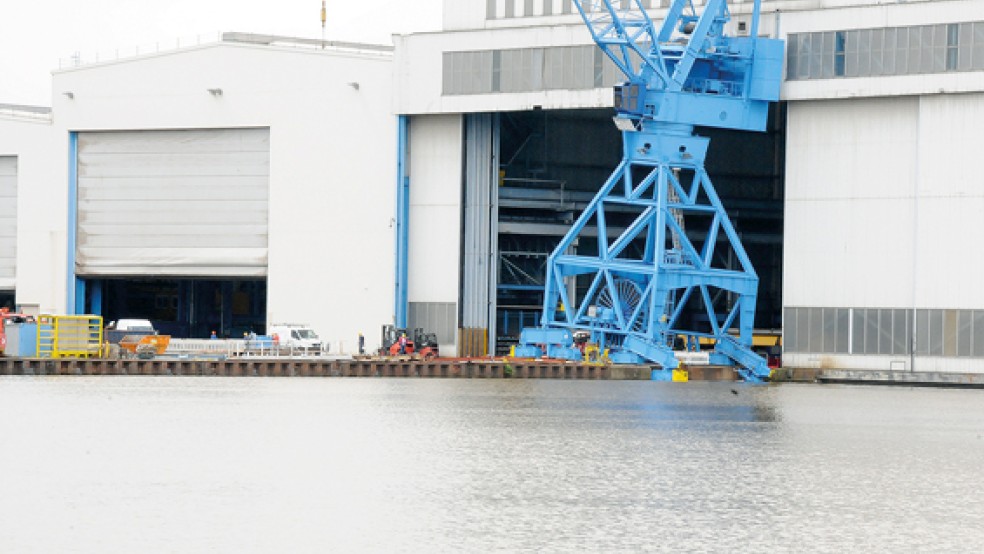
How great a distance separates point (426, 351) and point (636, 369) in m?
8.15

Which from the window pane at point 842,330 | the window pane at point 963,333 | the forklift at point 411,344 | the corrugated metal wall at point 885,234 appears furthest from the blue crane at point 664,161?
the window pane at point 963,333

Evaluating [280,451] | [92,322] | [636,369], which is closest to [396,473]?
[280,451]

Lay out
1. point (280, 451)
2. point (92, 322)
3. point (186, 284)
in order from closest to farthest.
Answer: point (280, 451) < point (92, 322) < point (186, 284)

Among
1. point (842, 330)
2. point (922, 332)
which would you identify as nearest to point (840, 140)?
point (842, 330)

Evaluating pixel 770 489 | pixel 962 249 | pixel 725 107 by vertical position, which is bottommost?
pixel 770 489

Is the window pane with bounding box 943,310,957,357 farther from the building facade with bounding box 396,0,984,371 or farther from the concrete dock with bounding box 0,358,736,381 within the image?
the concrete dock with bounding box 0,358,736,381

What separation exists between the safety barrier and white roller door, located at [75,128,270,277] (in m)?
8.83

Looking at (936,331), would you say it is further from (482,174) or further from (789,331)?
(482,174)

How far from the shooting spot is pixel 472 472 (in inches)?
1503

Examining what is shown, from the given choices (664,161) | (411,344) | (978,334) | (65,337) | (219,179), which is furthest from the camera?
(219,179)

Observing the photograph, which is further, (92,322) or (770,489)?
(92,322)

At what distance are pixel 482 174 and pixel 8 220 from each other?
818 inches

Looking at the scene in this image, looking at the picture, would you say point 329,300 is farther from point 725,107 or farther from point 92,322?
point 725,107

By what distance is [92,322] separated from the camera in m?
68.6
